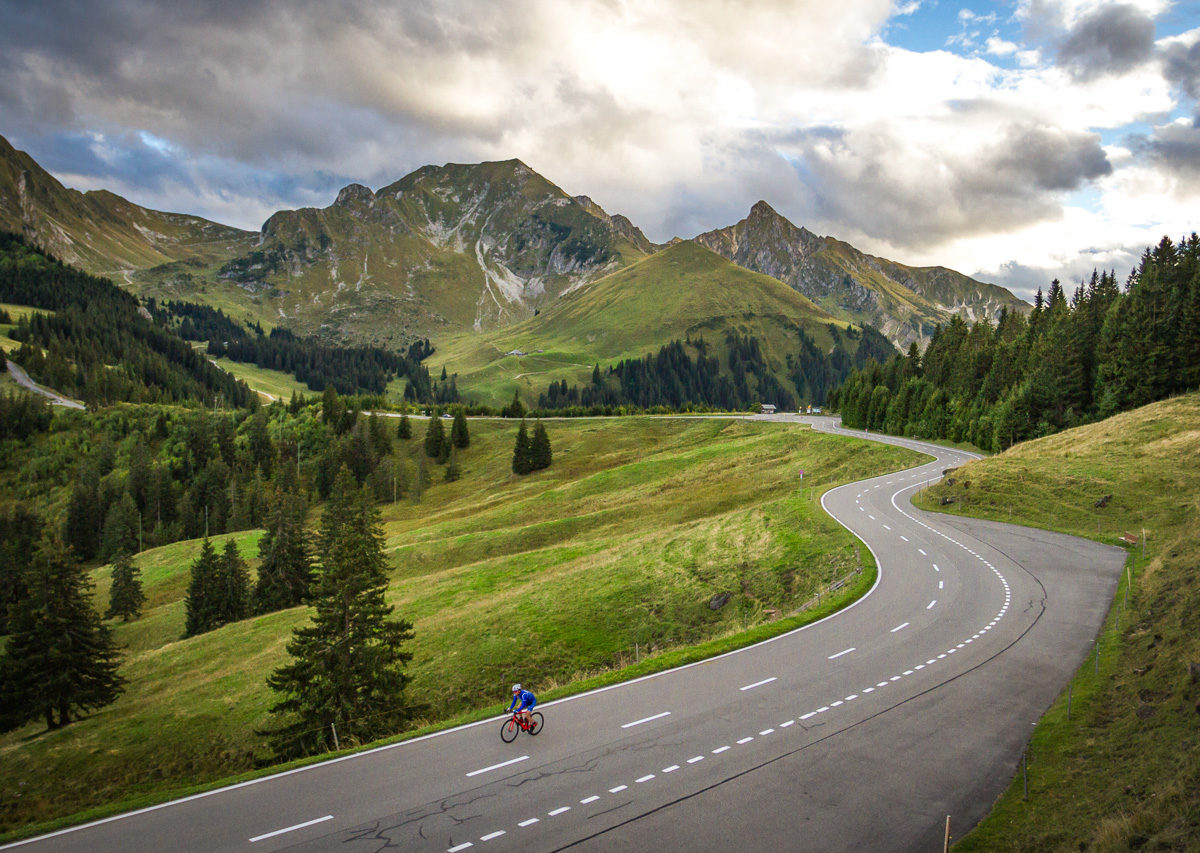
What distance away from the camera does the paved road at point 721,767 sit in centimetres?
1373

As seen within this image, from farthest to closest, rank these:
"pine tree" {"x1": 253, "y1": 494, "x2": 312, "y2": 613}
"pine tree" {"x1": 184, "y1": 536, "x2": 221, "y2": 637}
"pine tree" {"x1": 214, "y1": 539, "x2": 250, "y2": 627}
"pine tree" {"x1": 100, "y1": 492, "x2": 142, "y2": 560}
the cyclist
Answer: "pine tree" {"x1": 100, "y1": 492, "x2": 142, "y2": 560} < "pine tree" {"x1": 253, "y1": 494, "x2": 312, "y2": 613} < "pine tree" {"x1": 214, "y1": 539, "x2": 250, "y2": 627} < "pine tree" {"x1": 184, "y1": 536, "x2": 221, "y2": 637} < the cyclist

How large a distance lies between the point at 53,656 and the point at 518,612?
30.8 metres

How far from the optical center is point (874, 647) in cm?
2447

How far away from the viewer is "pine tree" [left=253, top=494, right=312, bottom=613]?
6450 cm

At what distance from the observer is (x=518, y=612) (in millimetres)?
39938

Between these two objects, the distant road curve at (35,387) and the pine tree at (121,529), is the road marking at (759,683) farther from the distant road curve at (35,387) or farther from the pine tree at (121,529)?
the distant road curve at (35,387)

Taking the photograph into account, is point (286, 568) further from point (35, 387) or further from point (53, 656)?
point (35, 387)

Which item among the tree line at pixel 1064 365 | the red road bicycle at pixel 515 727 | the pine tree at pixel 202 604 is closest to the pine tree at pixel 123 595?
the pine tree at pixel 202 604

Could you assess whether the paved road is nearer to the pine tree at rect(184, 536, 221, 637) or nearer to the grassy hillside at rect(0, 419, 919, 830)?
the grassy hillside at rect(0, 419, 919, 830)

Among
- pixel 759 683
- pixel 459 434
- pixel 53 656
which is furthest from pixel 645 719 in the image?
pixel 459 434

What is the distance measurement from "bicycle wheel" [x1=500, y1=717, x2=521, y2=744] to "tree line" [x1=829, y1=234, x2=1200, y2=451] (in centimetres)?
7752

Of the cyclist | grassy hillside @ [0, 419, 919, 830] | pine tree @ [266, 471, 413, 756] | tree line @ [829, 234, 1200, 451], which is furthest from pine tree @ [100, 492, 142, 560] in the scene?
tree line @ [829, 234, 1200, 451]

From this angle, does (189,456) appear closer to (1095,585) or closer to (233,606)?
(233,606)

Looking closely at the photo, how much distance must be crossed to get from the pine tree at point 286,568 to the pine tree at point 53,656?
70.2ft
